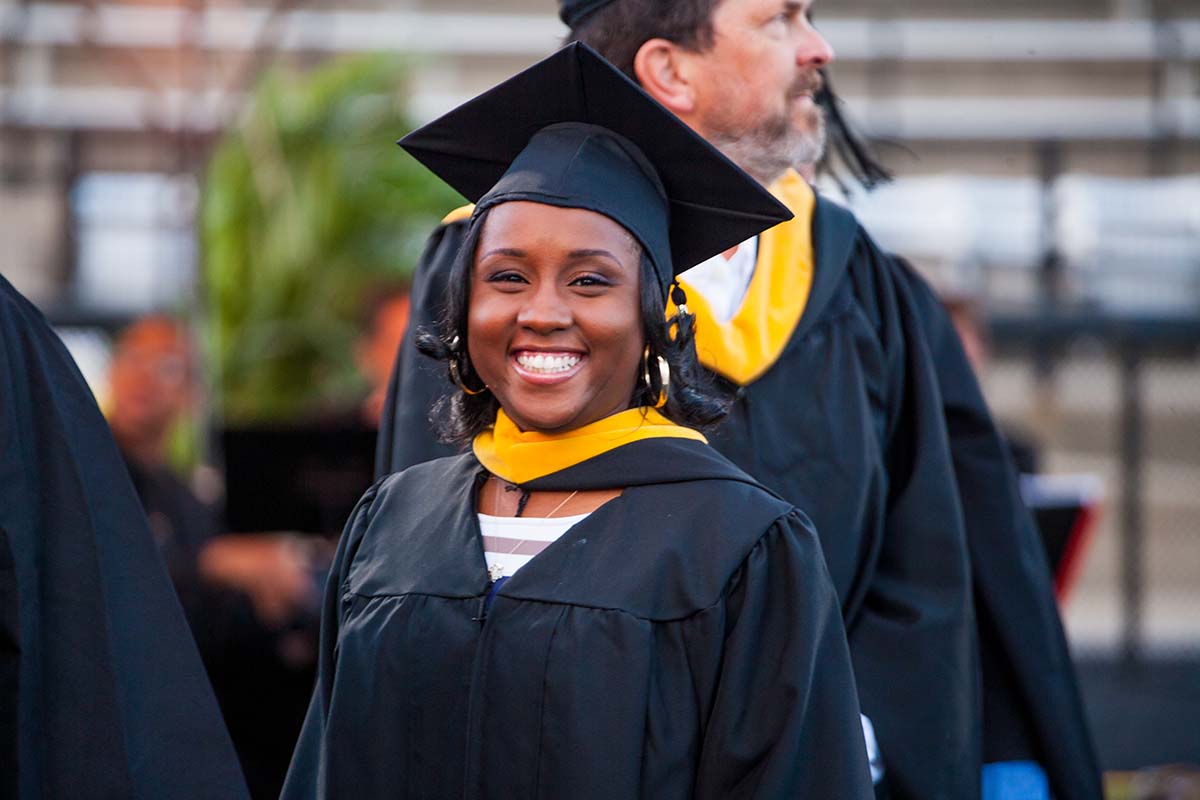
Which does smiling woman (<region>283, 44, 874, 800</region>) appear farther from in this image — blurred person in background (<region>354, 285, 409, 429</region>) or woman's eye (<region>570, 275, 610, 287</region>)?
blurred person in background (<region>354, 285, 409, 429</region>)

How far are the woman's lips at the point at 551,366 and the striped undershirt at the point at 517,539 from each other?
185mm

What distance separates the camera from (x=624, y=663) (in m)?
1.93

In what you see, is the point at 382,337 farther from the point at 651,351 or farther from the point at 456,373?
the point at 651,351

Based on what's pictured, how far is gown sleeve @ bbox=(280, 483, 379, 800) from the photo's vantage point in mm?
2240

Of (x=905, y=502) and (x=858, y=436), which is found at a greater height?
(x=858, y=436)

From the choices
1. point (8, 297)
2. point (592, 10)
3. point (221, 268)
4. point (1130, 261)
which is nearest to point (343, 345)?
point (221, 268)

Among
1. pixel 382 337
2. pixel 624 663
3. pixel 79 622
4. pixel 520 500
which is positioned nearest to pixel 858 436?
pixel 520 500

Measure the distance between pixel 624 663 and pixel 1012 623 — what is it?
3.91 ft

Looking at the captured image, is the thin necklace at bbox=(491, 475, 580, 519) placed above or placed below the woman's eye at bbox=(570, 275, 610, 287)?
below

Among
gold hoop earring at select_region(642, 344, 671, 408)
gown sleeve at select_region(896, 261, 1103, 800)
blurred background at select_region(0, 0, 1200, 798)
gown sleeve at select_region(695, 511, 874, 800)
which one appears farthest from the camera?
blurred background at select_region(0, 0, 1200, 798)

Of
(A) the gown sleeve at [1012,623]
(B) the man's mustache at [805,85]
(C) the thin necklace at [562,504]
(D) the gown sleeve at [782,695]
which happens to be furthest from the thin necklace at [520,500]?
(A) the gown sleeve at [1012,623]

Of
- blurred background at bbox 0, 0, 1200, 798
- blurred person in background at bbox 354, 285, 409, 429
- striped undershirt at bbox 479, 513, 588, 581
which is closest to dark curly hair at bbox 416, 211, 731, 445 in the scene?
striped undershirt at bbox 479, 513, 588, 581

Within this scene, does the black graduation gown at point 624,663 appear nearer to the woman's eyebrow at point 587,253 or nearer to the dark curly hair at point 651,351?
the dark curly hair at point 651,351

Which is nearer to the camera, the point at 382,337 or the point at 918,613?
the point at 918,613
